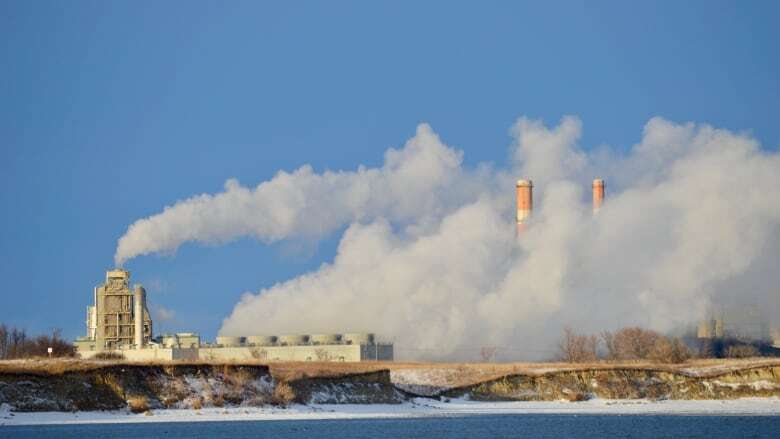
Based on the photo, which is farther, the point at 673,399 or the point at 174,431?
the point at 673,399

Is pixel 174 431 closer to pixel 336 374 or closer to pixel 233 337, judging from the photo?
pixel 336 374

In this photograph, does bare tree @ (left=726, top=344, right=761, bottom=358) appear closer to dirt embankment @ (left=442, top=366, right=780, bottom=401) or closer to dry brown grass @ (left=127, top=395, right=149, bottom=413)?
dirt embankment @ (left=442, top=366, right=780, bottom=401)

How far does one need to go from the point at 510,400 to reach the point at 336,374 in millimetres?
14131

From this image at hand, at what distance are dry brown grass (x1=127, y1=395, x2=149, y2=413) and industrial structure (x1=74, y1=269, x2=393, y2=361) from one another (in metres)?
54.1

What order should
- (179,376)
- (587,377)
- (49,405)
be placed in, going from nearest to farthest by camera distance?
(49,405) < (179,376) < (587,377)

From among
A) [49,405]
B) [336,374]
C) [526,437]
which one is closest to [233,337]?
[336,374]

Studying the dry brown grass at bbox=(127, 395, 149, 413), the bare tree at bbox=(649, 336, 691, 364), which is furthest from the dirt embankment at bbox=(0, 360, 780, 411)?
the bare tree at bbox=(649, 336, 691, 364)

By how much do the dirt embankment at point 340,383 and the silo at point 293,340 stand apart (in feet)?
91.9

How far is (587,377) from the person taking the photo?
114 meters

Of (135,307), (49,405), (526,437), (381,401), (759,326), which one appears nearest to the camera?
(526,437)

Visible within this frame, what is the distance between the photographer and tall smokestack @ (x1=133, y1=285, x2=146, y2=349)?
5753 inches

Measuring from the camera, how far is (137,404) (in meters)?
90.4

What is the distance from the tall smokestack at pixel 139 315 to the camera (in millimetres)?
146125

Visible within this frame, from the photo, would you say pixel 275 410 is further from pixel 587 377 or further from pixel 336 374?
pixel 587 377
